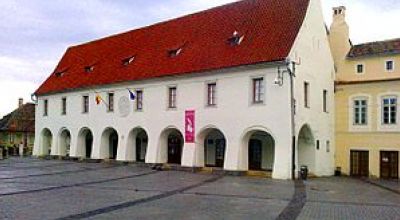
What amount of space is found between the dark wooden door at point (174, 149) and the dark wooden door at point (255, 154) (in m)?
5.72

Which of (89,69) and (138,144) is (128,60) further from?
(138,144)

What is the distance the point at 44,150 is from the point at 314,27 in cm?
2849

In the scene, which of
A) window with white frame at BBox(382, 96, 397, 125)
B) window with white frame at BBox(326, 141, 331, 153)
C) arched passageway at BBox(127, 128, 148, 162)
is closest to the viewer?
window with white frame at BBox(382, 96, 397, 125)

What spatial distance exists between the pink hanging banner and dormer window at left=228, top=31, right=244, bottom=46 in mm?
5039

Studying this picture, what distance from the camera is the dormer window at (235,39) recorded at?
29181 mm

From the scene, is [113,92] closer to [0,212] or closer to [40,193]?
[40,193]

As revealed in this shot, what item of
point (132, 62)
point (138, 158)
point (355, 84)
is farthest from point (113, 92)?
point (355, 84)

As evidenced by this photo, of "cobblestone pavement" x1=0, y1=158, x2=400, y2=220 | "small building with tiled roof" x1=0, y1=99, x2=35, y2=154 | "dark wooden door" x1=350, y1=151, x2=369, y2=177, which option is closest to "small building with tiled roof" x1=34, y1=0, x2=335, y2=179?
"dark wooden door" x1=350, y1=151, x2=369, y2=177

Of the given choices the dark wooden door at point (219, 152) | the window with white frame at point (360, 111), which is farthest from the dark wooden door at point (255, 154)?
the window with white frame at point (360, 111)

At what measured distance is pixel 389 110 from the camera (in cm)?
2973

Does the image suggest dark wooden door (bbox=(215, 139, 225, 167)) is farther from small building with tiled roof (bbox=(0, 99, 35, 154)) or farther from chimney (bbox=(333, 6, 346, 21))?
small building with tiled roof (bbox=(0, 99, 35, 154))

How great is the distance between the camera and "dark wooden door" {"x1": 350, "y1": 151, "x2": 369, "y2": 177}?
99.7 ft

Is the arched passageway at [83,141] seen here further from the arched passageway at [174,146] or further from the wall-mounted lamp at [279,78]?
the wall-mounted lamp at [279,78]

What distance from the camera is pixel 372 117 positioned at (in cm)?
3030
